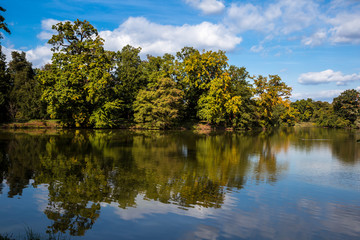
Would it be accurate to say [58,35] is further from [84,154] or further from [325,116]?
[325,116]

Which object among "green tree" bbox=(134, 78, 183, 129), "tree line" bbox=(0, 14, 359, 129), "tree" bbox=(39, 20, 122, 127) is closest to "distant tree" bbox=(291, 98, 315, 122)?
"tree line" bbox=(0, 14, 359, 129)

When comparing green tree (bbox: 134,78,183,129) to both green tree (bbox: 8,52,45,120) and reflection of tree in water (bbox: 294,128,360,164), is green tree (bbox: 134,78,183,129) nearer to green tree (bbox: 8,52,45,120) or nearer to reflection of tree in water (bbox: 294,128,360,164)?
green tree (bbox: 8,52,45,120)

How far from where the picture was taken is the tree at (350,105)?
86.5 metres

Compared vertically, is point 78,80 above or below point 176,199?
above

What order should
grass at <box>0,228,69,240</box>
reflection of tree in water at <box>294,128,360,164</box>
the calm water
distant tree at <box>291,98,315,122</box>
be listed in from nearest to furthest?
grass at <box>0,228,69,240</box> → the calm water → reflection of tree in water at <box>294,128,360,164</box> → distant tree at <box>291,98,315,122</box>

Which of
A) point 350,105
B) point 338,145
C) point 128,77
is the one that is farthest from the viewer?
point 350,105

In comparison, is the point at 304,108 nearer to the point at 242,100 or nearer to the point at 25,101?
the point at 242,100

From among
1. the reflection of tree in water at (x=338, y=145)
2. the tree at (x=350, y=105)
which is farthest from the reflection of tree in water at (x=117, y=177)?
the tree at (x=350, y=105)

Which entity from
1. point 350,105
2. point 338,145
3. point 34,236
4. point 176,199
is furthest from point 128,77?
point 350,105

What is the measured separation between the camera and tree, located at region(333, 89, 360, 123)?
3406 inches

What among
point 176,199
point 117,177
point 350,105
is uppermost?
point 350,105

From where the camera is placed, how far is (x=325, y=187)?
13094 mm

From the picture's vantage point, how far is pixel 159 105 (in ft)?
176

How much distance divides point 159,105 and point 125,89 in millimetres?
10741
